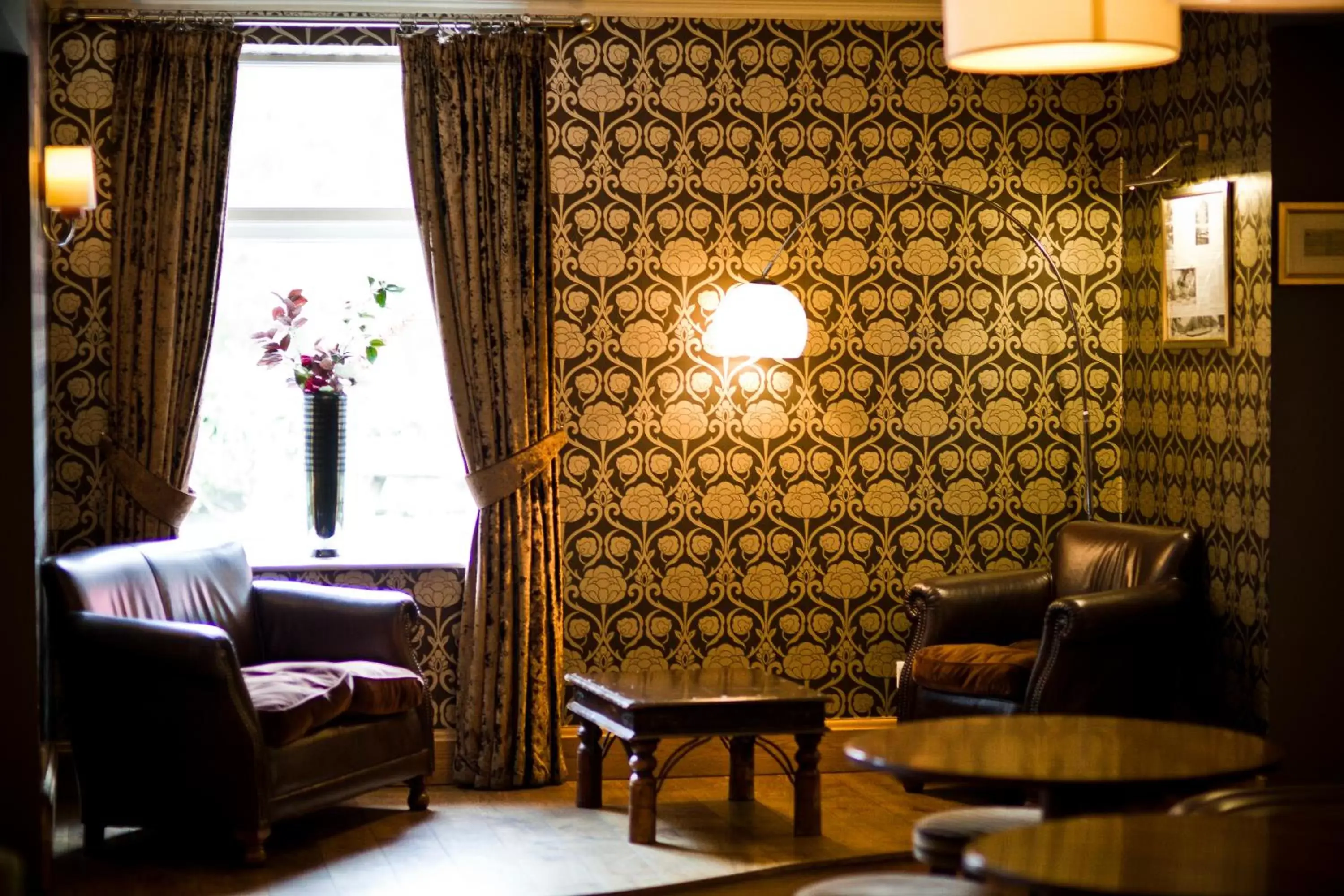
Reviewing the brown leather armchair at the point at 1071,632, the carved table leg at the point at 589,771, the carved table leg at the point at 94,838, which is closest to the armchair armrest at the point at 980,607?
the brown leather armchair at the point at 1071,632

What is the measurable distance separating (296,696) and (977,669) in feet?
7.35

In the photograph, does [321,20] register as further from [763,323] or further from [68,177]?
[763,323]

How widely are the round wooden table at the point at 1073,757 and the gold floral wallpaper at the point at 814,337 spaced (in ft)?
8.09

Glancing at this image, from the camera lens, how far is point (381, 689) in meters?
5.24

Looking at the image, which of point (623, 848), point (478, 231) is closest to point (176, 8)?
point (478, 231)

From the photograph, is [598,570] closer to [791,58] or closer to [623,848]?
[623,848]

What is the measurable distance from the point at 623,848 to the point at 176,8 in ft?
10.9

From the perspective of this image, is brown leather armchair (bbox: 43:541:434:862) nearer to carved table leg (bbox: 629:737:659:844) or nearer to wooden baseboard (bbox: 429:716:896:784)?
wooden baseboard (bbox: 429:716:896:784)

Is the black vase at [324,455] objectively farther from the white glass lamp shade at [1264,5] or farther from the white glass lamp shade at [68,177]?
the white glass lamp shade at [1264,5]

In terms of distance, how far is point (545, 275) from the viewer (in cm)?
598

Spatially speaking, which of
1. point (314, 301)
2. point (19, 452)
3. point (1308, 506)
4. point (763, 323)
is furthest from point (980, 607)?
point (19, 452)

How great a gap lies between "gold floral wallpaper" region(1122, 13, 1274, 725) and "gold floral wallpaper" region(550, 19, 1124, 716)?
0.64 ft

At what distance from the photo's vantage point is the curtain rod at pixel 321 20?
575cm

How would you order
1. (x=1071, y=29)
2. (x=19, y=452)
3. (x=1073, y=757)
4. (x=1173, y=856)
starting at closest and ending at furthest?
(x=1173, y=856) < (x=1071, y=29) < (x=1073, y=757) < (x=19, y=452)
